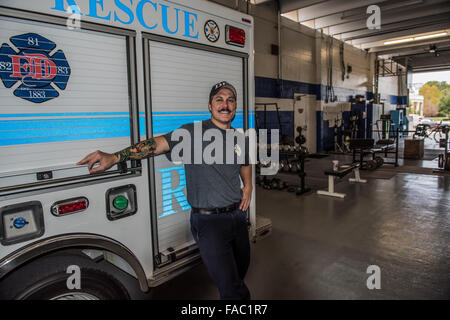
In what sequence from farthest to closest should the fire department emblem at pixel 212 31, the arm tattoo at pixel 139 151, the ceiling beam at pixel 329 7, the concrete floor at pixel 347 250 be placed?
the ceiling beam at pixel 329 7, the concrete floor at pixel 347 250, the fire department emblem at pixel 212 31, the arm tattoo at pixel 139 151

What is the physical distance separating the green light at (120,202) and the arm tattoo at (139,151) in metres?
0.23

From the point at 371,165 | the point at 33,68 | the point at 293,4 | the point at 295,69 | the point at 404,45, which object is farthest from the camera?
the point at 404,45

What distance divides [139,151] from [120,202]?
0.32 metres

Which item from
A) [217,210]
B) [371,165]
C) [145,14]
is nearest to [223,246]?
[217,210]

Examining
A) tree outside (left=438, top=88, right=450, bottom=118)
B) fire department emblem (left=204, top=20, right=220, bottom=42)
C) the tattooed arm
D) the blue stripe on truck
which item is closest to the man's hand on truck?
the tattooed arm

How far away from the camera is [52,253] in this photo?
1.57 meters

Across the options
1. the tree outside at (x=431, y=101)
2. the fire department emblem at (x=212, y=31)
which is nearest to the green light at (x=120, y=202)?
the fire department emblem at (x=212, y=31)

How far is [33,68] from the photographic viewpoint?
1.45m

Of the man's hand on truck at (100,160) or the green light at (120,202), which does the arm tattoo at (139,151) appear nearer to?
the man's hand on truck at (100,160)

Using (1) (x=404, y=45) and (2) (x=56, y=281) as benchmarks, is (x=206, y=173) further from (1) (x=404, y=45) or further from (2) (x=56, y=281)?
(1) (x=404, y=45)

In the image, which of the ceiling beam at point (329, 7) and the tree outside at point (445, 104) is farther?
the tree outside at point (445, 104)

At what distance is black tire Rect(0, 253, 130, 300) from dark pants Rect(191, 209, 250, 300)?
563 mm

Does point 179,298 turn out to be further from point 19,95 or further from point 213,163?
point 19,95

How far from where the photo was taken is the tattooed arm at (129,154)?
1.62 metres
